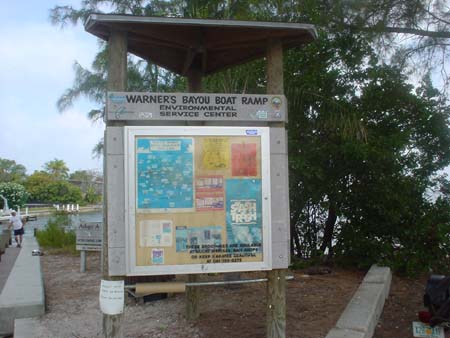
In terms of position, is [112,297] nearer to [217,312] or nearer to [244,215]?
[244,215]

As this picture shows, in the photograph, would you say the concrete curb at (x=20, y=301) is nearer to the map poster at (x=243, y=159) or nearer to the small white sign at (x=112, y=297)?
the small white sign at (x=112, y=297)

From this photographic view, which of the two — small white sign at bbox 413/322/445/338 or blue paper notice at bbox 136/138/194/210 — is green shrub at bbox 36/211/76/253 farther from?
small white sign at bbox 413/322/445/338

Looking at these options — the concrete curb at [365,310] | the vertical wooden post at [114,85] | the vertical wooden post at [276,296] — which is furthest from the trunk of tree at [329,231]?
the vertical wooden post at [114,85]

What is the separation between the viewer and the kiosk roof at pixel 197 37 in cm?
439

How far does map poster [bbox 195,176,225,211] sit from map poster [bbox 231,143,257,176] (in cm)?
19

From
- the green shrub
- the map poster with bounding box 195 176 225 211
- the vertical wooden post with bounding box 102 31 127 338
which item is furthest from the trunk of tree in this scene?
the green shrub

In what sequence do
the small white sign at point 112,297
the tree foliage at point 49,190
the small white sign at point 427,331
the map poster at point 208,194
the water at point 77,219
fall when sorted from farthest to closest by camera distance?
1. the tree foliage at point 49,190
2. the water at point 77,219
3. the small white sign at point 427,331
4. the map poster at point 208,194
5. the small white sign at point 112,297

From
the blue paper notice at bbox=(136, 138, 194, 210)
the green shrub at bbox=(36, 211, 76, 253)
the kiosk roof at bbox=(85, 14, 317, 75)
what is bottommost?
the green shrub at bbox=(36, 211, 76, 253)

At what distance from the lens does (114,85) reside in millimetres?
4453

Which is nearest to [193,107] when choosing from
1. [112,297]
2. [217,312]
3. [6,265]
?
[112,297]

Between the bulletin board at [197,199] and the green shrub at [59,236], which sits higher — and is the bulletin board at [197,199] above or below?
above

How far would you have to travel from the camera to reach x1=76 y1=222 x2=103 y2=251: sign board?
10859 millimetres

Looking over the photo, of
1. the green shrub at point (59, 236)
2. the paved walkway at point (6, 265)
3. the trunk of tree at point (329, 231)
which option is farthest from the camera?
the green shrub at point (59, 236)

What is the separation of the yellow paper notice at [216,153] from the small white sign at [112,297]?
1.22 m
